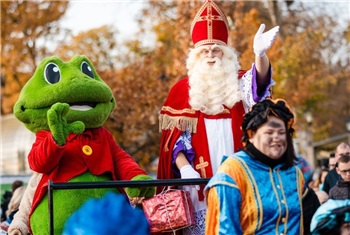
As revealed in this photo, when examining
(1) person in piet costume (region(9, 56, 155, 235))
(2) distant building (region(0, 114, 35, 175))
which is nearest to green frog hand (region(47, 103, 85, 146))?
(1) person in piet costume (region(9, 56, 155, 235))

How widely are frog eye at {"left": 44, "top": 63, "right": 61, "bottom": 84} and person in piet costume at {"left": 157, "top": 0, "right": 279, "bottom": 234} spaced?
88cm

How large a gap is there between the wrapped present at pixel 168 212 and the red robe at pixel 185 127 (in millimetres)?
341

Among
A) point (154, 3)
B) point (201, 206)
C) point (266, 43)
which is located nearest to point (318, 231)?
point (266, 43)

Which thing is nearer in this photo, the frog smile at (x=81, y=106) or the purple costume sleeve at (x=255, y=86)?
the purple costume sleeve at (x=255, y=86)

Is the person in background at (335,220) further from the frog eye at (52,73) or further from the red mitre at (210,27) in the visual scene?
the frog eye at (52,73)

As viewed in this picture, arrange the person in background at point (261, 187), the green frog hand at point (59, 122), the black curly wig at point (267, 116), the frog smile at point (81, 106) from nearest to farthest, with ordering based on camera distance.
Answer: the person in background at point (261, 187), the black curly wig at point (267, 116), the green frog hand at point (59, 122), the frog smile at point (81, 106)

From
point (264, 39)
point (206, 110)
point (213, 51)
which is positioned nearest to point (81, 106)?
point (206, 110)

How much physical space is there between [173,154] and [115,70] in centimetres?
2065

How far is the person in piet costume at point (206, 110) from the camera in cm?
735

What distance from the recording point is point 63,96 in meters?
7.44

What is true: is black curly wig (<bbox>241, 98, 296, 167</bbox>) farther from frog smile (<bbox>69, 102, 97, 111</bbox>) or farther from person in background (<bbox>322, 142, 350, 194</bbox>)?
person in background (<bbox>322, 142, 350, 194</bbox>)

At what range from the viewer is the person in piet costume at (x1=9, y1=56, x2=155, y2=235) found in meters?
7.09

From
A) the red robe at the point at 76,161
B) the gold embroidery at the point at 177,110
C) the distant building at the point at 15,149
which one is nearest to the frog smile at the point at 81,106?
the red robe at the point at 76,161

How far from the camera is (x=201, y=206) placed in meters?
7.41
